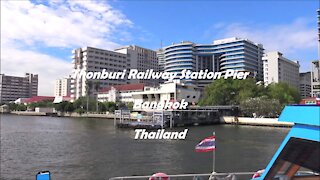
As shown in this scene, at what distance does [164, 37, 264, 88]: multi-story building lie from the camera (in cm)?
17088

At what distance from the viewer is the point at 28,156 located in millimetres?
33188

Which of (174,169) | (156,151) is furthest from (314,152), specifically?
(156,151)

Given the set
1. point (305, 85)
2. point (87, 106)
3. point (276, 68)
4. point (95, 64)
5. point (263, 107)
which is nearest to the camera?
point (263, 107)

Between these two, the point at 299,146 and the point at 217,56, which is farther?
the point at 217,56

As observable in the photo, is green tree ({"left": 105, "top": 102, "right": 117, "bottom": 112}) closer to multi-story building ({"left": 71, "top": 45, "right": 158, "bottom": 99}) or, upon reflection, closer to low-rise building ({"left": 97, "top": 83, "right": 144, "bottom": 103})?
low-rise building ({"left": 97, "top": 83, "right": 144, "bottom": 103})

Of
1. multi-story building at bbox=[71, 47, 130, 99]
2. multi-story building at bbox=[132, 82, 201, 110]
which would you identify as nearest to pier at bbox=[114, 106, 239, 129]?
multi-story building at bbox=[132, 82, 201, 110]

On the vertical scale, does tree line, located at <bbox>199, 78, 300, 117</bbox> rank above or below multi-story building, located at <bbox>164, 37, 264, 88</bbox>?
below

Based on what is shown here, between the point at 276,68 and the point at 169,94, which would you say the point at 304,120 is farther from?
the point at 276,68

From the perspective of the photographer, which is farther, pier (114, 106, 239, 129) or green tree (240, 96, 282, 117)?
green tree (240, 96, 282, 117)

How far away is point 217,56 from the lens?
616 ft

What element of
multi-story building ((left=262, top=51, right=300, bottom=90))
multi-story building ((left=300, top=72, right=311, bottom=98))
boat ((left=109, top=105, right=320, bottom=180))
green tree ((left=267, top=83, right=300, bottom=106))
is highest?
multi-story building ((left=262, top=51, right=300, bottom=90))

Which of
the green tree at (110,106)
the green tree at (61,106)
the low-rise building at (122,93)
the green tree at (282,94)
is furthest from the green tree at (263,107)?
the green tree at (61,106)

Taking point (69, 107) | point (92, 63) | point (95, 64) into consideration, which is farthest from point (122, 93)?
point (92, 63)

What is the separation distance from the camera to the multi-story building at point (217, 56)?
171 meters
